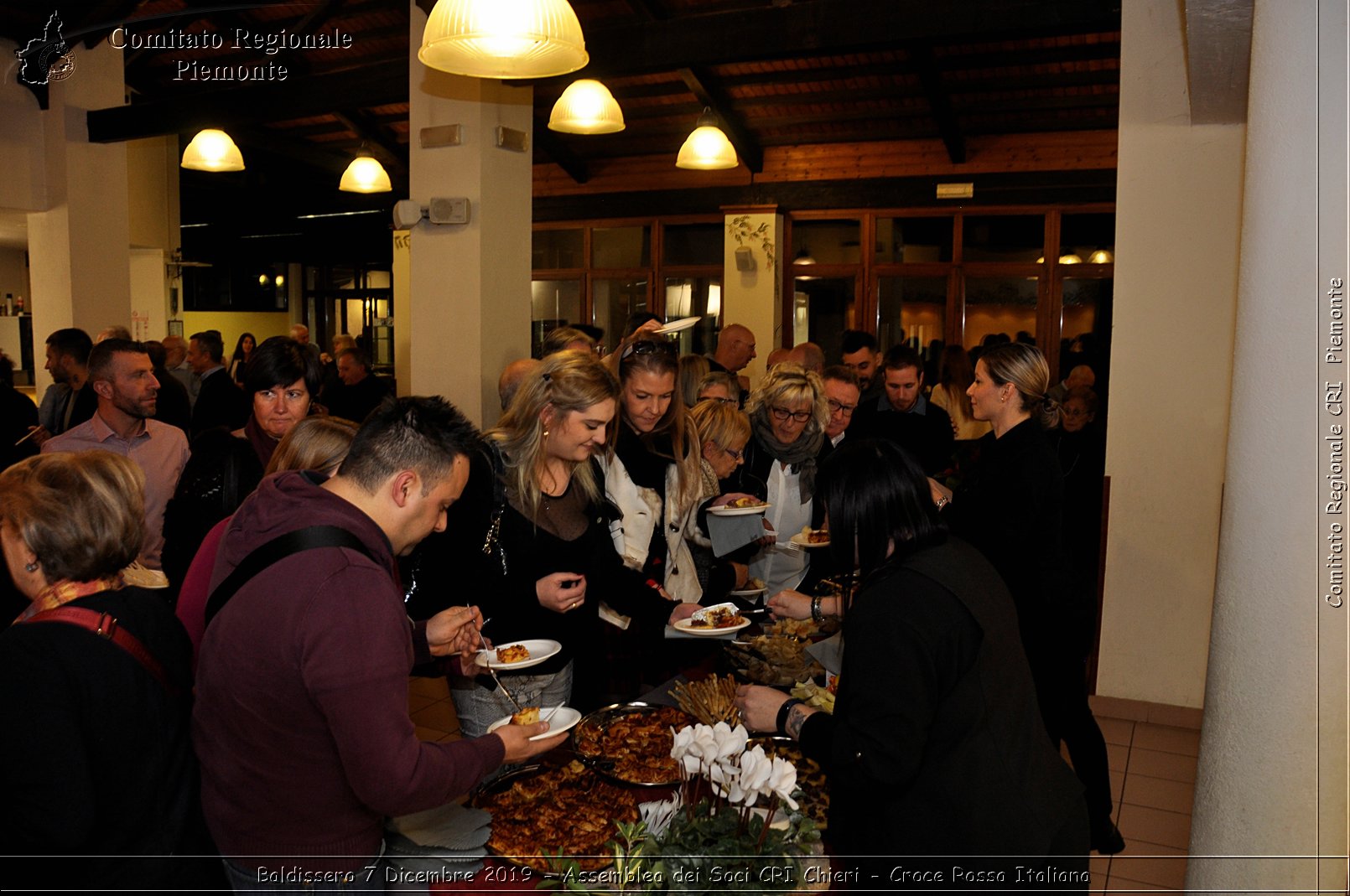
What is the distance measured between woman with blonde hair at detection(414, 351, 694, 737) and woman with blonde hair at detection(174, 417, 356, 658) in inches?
16.5

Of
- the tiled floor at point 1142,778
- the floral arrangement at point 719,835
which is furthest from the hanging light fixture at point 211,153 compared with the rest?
the floral arrangement at point 719,835

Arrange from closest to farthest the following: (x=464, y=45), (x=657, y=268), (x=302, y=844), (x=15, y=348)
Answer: (x=302, y=844)
(x=464, y=45)
(x=15, y=348)
(x=657, y=268)

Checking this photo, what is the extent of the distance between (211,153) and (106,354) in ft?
12.6

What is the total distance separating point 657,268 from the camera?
36.9 ft

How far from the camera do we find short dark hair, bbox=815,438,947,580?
5.99 feet

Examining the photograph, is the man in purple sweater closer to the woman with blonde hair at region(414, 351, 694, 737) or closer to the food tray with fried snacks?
the food tray with fried snacks

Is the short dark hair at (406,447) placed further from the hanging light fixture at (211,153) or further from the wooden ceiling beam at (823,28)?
the hanging light fixture at (211,153)

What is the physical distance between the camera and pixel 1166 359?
186 inches

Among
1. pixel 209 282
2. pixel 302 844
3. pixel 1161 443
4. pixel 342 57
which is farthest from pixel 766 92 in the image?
pixel 209 282

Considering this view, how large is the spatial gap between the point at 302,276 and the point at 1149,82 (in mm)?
16703

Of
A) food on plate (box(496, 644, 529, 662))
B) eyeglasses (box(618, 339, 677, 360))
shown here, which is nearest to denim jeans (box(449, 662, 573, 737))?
food on plate (box(496, 644, 529, 662))

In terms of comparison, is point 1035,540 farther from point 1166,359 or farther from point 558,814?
point 1166,359

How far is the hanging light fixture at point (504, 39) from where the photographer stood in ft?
10.2

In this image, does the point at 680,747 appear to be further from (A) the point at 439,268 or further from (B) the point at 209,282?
(B) the point at 209,282
